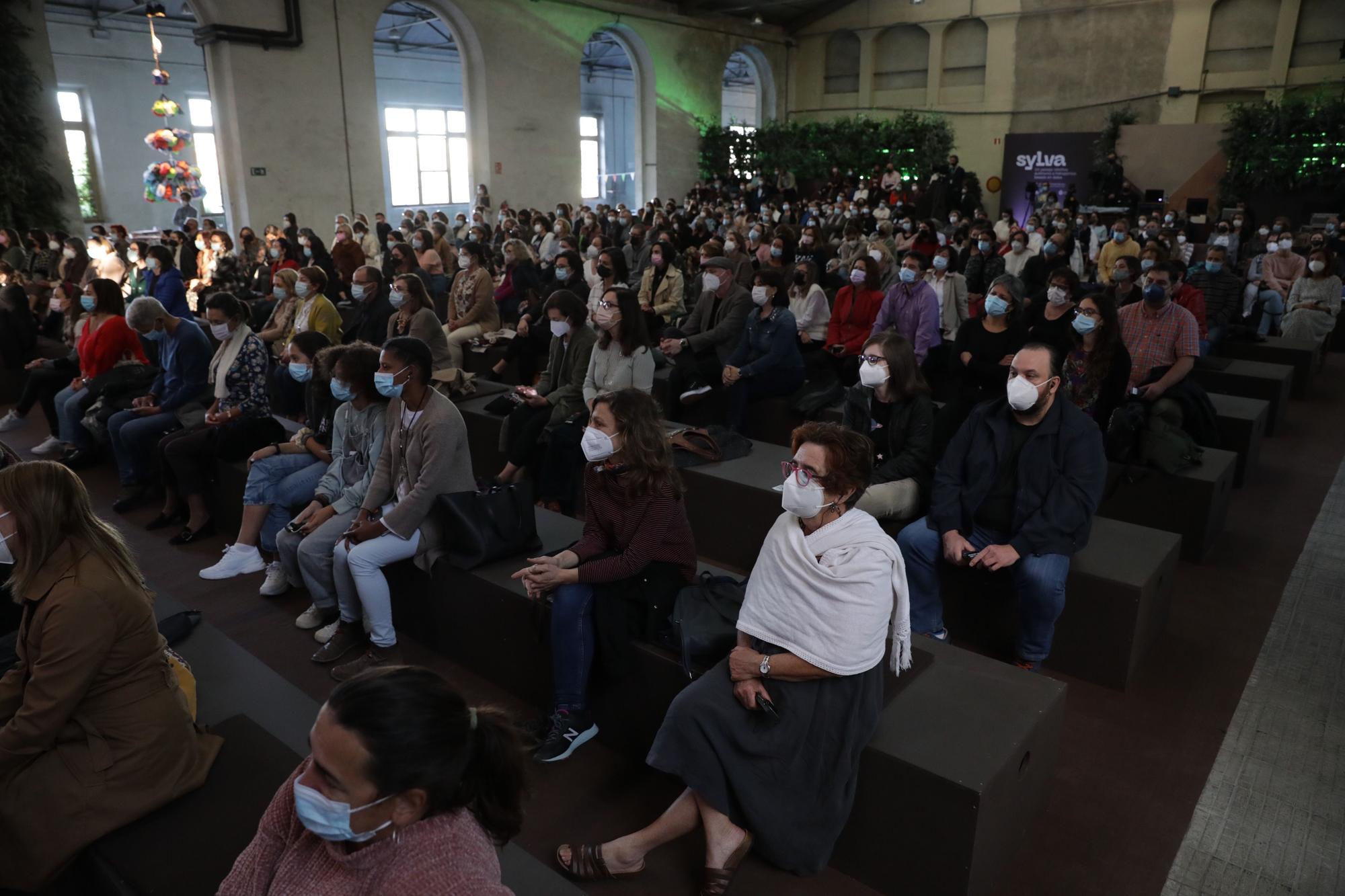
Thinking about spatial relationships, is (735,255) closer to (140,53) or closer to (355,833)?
(355,833)

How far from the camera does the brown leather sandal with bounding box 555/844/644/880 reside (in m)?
2.55

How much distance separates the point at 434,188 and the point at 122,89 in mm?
7699

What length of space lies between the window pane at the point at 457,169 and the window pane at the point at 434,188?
0.24 m

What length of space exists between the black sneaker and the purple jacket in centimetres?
406

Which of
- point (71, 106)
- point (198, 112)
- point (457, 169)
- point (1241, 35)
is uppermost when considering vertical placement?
point (1241, 35)

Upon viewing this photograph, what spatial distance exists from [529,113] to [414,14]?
530 centimetres

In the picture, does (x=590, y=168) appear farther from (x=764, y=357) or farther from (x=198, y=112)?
(x=764, y=357)

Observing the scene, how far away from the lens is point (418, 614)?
3984mm

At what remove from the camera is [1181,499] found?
4711 mm

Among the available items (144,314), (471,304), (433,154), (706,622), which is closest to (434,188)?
(433,154)

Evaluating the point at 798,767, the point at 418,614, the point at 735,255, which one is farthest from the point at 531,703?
the point at 735,255

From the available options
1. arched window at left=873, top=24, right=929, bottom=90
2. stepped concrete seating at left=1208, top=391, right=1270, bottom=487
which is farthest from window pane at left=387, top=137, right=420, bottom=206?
stepped concrete seating at left=1208, top=391, right=1270, bottom=487

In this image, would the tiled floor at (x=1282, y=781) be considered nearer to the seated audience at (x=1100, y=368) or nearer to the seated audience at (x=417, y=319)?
the seated audience at (x=1100, y=368)

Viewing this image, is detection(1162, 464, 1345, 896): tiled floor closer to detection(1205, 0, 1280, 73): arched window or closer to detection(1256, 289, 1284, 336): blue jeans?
detection(1256, 289, 1284, 336): blue jeans
